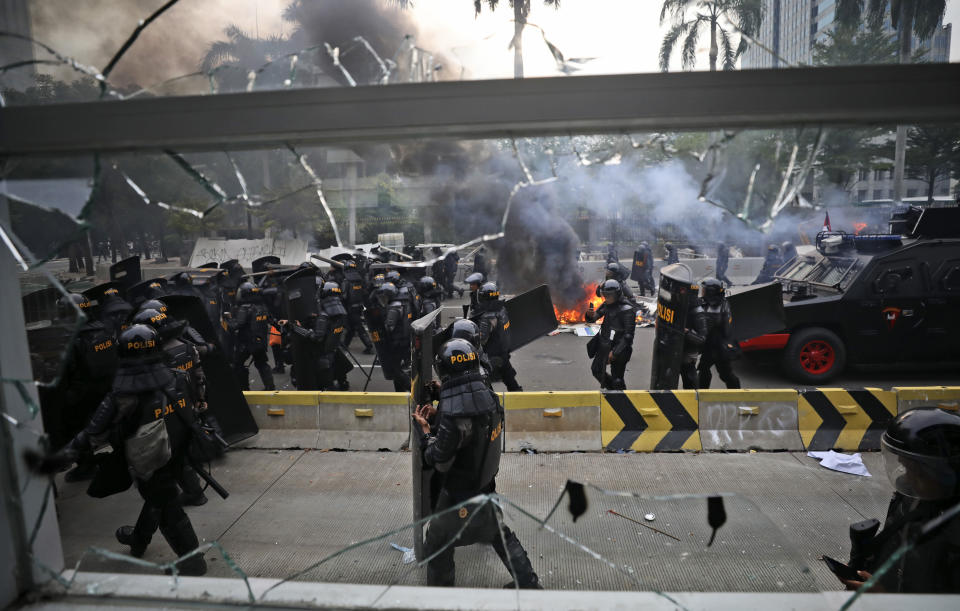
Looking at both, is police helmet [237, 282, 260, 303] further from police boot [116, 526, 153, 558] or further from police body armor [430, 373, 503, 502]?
police body armor [430, 373, 503, 502]

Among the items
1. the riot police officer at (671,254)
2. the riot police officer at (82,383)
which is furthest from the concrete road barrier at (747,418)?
the riot police officer at (671,254)

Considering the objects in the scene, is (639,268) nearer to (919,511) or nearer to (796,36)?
(919,511)

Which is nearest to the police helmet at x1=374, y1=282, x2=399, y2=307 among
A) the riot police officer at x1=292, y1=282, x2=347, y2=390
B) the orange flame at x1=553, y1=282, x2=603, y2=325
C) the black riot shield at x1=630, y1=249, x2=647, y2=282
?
the riot police officer at x1=292, y1=282, x2=347, y2=390

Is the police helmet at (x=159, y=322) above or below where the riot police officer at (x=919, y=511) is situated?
above

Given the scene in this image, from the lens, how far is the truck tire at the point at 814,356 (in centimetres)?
825

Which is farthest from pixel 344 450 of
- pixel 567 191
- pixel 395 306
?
pixel 567 191

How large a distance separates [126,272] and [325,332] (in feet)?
12.3

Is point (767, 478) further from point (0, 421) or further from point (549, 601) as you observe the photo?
point (0, 421)

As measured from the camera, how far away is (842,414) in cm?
604

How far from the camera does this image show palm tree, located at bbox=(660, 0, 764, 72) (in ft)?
5.25

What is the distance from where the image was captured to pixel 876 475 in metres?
5.37

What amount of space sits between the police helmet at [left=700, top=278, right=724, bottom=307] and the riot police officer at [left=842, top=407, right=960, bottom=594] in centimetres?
462

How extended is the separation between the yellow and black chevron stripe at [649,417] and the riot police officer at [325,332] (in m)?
3.63

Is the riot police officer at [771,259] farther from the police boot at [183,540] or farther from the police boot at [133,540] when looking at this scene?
the police boot at [133,540]
